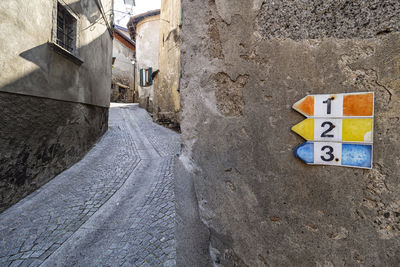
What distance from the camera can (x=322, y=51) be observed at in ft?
3.23

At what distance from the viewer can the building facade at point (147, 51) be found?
15.6m

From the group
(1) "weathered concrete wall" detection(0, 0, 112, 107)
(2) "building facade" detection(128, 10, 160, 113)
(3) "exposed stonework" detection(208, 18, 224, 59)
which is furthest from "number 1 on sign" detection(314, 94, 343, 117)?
(2) "building facade" detection(128, 10, 160, 113)

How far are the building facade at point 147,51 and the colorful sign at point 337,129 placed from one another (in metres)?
15.1

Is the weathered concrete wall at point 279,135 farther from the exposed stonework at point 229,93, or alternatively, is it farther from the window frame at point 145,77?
the window frame at point 145,77

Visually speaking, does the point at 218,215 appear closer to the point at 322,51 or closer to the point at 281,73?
the point at 281,73

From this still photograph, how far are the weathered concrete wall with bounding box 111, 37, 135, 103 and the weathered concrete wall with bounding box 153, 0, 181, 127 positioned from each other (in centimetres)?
960

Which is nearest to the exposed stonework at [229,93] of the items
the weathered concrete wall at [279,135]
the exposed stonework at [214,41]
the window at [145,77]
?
the weathered concrete wall at [279,135]

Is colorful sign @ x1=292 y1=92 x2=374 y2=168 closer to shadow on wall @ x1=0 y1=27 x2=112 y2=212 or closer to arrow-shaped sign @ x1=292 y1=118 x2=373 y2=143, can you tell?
arrow-shaped sign @ x1=292 y1=118 x2=373 y2=143

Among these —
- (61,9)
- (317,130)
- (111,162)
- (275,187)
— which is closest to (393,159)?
(317,130)

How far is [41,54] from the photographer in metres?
3.53

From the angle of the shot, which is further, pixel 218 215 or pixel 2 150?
pixel 2 150

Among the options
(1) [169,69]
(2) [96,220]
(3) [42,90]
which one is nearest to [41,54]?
(3) [42,90]

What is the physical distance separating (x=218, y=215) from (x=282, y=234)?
0.38 metres

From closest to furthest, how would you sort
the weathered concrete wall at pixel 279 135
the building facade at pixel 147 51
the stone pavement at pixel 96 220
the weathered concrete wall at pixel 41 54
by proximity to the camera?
the weathered concrete wall at pixel 279 135, the stone pavement at pixel 96 220, the weathered concrete wall at pixel 41 54, the building facade at pixel 147 51
